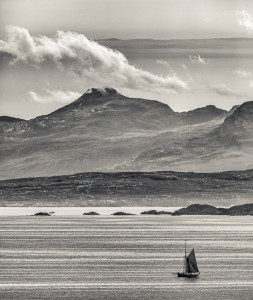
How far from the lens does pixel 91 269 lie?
179 metres

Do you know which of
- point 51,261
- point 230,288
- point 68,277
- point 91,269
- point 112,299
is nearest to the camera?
point 112,299

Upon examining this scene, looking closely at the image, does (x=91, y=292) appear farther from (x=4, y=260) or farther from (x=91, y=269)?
(x=4, y=260)

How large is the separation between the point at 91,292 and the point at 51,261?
4479 cm

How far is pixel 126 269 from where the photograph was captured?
17988 centimetres

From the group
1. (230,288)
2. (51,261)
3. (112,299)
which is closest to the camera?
(112,299)

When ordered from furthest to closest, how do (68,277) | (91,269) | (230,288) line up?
(91,269) < (68,277) < (230,288)

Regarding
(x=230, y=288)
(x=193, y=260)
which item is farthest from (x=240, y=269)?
(x=230, y=288)

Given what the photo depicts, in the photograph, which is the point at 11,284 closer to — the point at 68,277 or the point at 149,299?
the point at 68,277

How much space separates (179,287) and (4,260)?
48.3 metres

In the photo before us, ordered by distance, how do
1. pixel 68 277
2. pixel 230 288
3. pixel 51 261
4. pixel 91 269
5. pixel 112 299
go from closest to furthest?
pixel 112 299
pixel 230 288
pixel 68 277
pixel 91 269
pixel 51 261

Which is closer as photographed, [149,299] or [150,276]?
[149,299]

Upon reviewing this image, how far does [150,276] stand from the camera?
554 feet

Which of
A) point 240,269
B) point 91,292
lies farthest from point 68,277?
point 240,269

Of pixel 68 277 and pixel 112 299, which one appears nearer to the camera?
pixel 112 299
